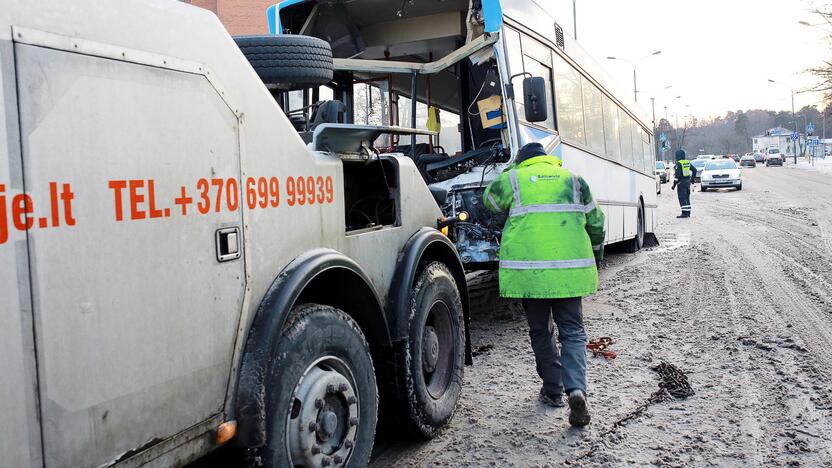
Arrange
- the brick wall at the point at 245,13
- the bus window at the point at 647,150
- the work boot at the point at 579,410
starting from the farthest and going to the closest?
1. the brick wall at the point at 245,13
2. the bus window at the point at 647,150
3. the work boot at the point at 579,410

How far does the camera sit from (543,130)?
301 inches

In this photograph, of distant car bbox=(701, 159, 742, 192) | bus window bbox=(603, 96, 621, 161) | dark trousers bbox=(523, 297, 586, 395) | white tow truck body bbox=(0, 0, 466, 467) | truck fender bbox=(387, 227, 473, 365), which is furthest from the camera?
distant car bbox=(701, 159, 742, 192)

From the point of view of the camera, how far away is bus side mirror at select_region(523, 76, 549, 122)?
6.67m

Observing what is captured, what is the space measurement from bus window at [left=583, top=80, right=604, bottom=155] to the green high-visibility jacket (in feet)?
16.8

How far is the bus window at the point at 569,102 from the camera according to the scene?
8.47 meters

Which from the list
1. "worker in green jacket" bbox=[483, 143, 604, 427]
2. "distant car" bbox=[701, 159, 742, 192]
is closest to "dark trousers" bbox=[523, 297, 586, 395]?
"worker in green jacket" bbox=[483, 143, 604, 427]

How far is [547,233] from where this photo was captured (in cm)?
466

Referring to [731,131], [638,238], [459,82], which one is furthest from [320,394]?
[731,131]

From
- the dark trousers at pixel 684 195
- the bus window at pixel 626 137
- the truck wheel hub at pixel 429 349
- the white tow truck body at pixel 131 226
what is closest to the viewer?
the white tow truck body at pixel 131 226

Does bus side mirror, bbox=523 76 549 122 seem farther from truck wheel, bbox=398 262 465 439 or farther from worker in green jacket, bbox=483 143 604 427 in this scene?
truck wheel, bbox=398 262 465 439

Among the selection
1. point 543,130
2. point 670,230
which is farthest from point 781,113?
point 543,130

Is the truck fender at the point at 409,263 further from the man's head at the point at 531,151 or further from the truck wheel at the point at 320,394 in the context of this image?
the man's head at the point at 531,151

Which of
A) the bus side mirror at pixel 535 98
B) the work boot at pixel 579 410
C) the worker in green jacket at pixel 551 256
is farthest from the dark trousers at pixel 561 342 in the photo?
the bus side mirror at pixel 535 98

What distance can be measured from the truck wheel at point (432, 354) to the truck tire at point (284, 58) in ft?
4.29
